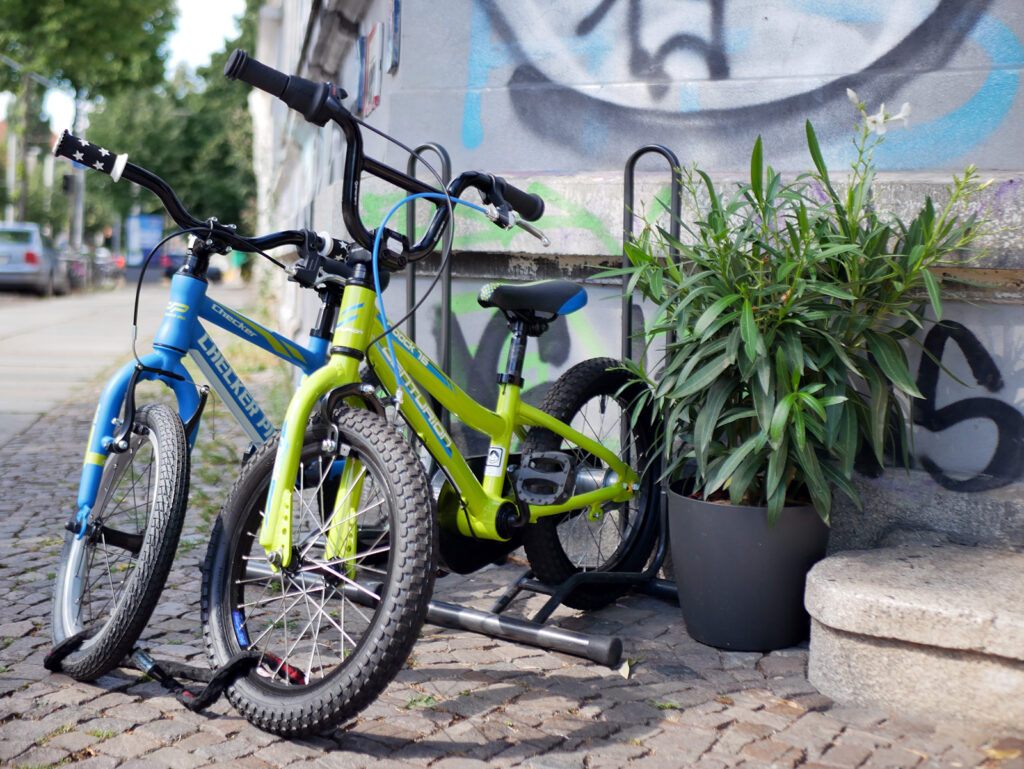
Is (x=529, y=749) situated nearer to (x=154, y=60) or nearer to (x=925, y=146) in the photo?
(x=925, y=146)

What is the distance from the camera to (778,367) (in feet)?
9.90

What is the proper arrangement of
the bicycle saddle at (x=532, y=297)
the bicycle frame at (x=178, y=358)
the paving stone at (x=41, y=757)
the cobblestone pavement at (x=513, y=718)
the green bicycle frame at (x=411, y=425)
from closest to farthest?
the paving stone at (x=41, y=757) < the cobblestone pavement at (x=513, y=718) < the green bicycle frame at (x=411, y=425) < the bicycle frame at (x=178, y=358) < the bicycle saddle at (x=532, y=297)

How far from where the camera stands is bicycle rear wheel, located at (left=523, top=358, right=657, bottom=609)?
348 centimetres

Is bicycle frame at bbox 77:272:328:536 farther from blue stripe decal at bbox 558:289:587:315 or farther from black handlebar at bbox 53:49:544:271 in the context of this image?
blue stripe decal at bbox 558:289:587:315

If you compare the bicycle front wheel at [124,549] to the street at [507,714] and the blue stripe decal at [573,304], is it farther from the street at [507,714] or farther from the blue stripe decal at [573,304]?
the blue stripe decal at [573,304]

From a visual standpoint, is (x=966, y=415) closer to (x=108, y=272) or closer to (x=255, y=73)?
(x=255, y=73)

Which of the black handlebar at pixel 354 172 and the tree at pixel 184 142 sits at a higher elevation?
the tree at pixel 184 142

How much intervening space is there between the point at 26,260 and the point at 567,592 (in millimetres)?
19863

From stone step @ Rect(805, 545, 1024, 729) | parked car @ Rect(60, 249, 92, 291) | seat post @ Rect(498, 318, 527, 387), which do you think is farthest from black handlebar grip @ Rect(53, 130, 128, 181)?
parked car @ Rect(60, 249, 92, 291)

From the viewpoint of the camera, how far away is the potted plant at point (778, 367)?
3.03 meters

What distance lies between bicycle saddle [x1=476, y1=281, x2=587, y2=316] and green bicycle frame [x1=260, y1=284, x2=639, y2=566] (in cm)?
25

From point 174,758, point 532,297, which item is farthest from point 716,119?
point 174,758

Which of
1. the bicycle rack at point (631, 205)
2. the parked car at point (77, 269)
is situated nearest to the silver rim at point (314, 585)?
the bicycle rack at point (631, 205)

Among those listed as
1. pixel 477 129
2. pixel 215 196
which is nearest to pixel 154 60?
pixel 215 196
